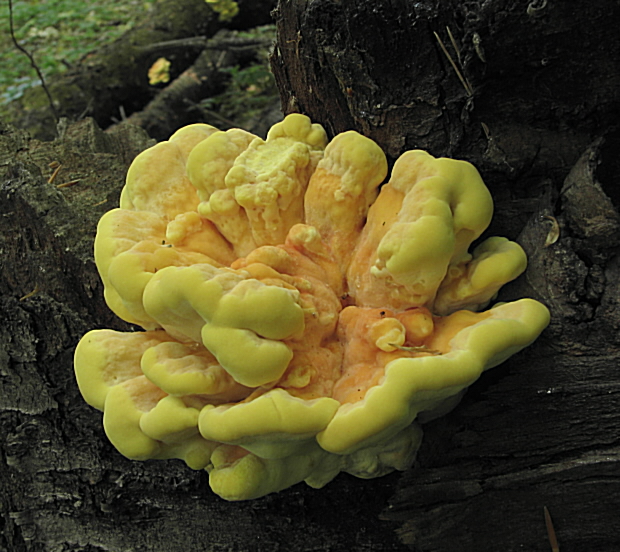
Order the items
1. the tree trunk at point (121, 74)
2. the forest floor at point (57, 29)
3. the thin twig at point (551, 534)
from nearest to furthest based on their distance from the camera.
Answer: the thin twig at point (551, 534) → the tree trunk at point (121, 74) → the forest floor at point (57, 29)

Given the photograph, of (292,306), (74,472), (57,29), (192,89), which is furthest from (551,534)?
(57,29)

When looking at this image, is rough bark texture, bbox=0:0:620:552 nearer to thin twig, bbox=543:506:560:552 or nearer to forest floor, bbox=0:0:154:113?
thin twig, bbox=543:506:560:552

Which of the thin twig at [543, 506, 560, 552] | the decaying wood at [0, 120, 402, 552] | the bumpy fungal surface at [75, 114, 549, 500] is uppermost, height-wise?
the bumpy fungal surface at [75, 114, 549, 500]

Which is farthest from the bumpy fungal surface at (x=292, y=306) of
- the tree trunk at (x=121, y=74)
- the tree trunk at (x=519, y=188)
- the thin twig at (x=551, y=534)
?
the tree trunk at (x=121, y=74)

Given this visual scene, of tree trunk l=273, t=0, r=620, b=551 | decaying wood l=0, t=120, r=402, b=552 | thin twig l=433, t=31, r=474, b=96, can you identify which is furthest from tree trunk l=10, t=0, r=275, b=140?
thin twig l=433, t=31, r=474, b=96

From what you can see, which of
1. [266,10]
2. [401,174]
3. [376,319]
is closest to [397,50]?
[401,174]

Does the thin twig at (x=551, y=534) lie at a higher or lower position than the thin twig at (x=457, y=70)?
lower

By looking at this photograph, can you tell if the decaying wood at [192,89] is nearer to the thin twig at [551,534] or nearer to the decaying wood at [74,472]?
the decaying wood at [74,472]
